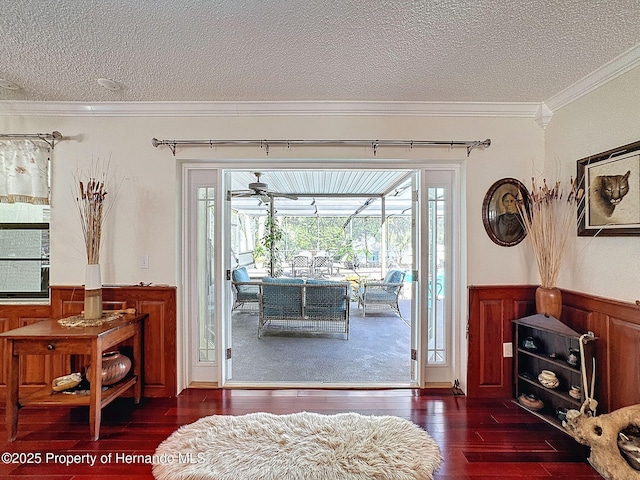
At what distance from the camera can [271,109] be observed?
257cm

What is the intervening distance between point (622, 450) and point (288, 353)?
2918 millimetres

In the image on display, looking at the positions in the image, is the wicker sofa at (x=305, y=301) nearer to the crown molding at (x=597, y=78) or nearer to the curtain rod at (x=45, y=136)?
the curtain rod at (x=45, y=136)

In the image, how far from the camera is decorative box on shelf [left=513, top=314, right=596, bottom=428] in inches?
78.3

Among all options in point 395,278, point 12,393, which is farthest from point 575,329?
point 12,393

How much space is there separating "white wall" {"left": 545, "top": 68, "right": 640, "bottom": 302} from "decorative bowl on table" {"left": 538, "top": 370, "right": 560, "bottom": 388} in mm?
674

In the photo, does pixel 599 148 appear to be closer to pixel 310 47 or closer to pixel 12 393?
pixel 310 47

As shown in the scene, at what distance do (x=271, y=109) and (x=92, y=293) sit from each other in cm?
207

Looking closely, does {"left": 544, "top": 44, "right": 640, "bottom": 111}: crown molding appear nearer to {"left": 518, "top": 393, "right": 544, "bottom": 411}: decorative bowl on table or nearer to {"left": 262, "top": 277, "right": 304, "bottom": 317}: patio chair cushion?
{"left": 518, "top": 393, "right": 544, "bottom": 411}: decorative bowl on table

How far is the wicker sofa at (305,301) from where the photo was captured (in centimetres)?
415

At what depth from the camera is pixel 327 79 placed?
2.18 m

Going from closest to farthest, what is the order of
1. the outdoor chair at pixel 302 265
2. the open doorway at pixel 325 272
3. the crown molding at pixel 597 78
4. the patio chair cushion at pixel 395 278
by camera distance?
the crown molding at pixel 597 78, the open doorway at pixel 325 272, the patio chair cushion at pixel 395 278, the outdoor chair at pixel 302 265

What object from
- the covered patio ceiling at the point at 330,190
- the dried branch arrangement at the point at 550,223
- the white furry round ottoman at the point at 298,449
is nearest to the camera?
the white furry round ottoman at the point at 298,449

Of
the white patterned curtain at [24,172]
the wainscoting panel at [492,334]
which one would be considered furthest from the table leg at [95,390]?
the wainscoting panel at [492,334]

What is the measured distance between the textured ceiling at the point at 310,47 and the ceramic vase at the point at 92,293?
144 centimetres
